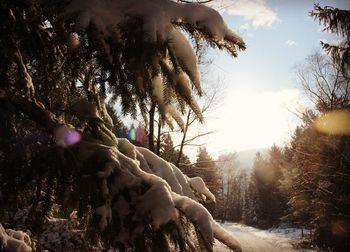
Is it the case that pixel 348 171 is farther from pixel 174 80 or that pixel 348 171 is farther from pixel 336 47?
Result: pixel 174 80

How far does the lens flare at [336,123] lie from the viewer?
14.4 metres

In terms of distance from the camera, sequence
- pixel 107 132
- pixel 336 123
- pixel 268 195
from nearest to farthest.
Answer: pixel 107 132 < pixel 336 123 < pixel 268 195

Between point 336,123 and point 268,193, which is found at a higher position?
point 336,123

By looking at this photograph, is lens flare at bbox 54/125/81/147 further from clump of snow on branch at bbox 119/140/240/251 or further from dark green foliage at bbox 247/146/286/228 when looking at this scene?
dark green foliage at bbox 247/146/286/228

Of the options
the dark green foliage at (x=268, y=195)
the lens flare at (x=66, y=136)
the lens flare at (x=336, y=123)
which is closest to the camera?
the lens flare at (x=66, y=136)

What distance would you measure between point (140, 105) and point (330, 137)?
14.8m

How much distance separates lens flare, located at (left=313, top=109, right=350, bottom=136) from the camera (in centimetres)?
1440

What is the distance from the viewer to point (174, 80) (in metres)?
1.88

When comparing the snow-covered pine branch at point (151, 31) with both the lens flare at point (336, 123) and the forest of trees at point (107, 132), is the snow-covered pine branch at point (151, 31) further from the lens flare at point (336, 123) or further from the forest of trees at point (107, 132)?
the lens flare at point (336, 123)

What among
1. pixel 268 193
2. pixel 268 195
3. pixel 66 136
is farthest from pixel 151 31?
pixel 268 193

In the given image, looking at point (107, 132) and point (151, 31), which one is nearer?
point (151, 31)

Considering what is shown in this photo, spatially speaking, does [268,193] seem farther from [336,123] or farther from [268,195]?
[336,123]

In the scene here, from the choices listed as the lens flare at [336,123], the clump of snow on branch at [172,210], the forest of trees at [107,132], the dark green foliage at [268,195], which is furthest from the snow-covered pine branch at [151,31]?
the dark green foliage at [268,195]

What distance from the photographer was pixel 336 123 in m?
15.2
